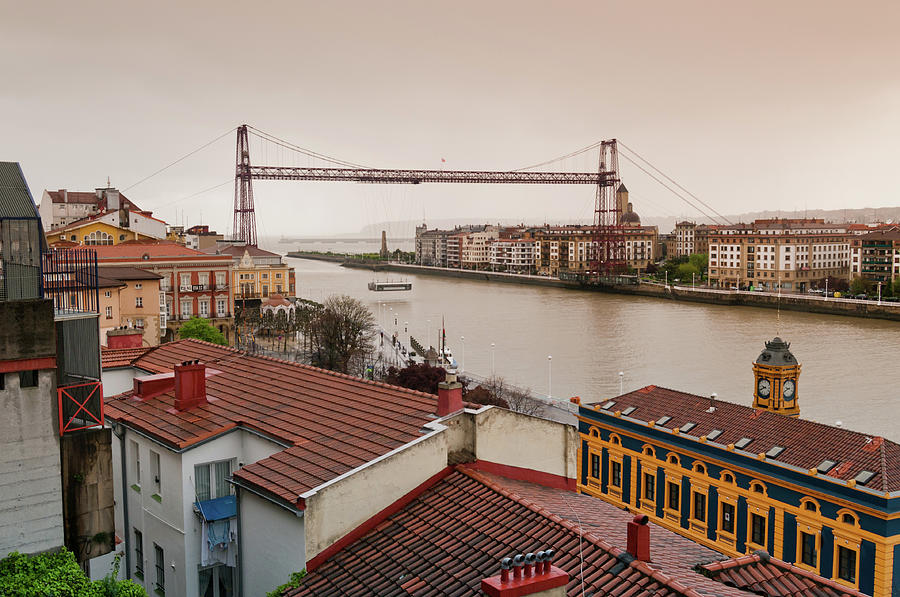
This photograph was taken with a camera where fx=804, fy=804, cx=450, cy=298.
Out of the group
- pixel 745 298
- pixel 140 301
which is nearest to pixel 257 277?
pixel 140 301

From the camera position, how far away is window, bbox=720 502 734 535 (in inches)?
189

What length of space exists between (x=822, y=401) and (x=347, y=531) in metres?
8.98

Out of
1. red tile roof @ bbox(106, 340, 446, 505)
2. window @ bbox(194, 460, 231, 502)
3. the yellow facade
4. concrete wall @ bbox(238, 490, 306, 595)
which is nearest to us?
concrete wall @ bbox(238, 490, 306, 595)

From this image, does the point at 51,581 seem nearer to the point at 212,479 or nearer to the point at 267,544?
the point at 267,544

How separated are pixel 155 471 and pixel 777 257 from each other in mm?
29664

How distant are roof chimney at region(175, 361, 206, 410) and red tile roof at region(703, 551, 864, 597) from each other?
2.00m

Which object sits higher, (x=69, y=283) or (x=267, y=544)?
(x=69, y=283)

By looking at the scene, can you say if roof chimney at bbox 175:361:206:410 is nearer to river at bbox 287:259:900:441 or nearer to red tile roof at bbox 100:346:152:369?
red tile roof at bbox 100:346:152:369

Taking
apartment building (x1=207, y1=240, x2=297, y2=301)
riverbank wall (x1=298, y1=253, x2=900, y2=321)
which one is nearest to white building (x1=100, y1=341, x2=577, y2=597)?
apartment building (x1=207, y1=240, x2=297, y2=301)

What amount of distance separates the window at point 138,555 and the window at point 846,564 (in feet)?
11.2

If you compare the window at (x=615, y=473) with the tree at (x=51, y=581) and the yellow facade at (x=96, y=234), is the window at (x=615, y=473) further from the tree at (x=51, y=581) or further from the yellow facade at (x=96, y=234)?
the yellow facade at (x=96, y=234)

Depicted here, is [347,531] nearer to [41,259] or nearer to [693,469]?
[41,259]

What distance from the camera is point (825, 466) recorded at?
4395mm

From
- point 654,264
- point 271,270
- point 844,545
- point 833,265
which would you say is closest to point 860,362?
point 844,545
